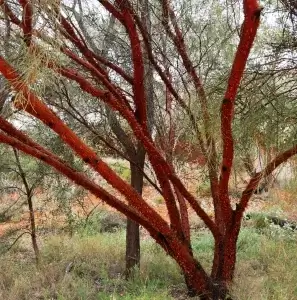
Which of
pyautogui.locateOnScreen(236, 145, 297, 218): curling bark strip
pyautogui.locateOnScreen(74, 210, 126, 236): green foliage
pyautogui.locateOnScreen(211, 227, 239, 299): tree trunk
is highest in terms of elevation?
pyautogui.locateOnScreen(236, 145, 297, 218): curling bark strip

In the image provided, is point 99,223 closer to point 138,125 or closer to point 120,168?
point 120,168

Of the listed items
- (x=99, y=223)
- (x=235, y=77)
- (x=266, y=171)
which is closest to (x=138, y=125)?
(x=235, y=77)

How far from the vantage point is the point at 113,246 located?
316 inches

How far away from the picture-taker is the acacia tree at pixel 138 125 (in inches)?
131

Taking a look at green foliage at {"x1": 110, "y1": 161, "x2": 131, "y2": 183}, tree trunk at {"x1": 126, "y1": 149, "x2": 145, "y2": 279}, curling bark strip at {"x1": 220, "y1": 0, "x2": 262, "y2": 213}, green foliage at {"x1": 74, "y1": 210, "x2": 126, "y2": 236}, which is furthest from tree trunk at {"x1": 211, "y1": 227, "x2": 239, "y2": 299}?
green foliage at {"x1": 74, "y1": 210, "x2": 126, "y2": 236}

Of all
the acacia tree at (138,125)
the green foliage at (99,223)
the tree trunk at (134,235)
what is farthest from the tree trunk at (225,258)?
the green foliage at (99,223)

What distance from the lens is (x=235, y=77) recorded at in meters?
3.86

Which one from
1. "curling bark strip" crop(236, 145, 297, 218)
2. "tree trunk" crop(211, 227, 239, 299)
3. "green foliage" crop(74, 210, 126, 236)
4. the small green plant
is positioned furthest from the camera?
"green foliage" crop(74, 210, 126, 236)

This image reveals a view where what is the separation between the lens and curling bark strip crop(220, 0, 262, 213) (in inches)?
136

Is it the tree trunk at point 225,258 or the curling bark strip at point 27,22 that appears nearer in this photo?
the curling bark strip at point 27,22

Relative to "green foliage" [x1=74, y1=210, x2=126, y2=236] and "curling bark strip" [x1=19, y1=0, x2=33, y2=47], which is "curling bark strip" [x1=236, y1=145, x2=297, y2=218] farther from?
"green foliage" [x1=74, y1=210, x2=126, y2=236]

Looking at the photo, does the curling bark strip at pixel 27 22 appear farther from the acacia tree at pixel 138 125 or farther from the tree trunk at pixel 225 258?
the tree trunk at pixel 225 258

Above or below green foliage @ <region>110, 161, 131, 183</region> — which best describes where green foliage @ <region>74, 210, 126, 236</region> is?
below

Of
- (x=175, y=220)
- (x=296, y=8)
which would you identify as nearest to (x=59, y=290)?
(x=175, y=220)
